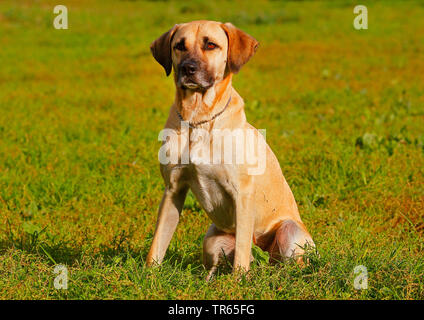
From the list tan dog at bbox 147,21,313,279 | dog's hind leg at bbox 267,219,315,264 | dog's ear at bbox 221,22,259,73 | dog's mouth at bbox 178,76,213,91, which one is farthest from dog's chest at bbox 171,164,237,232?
dog's ear at bbox 221,22,259,73

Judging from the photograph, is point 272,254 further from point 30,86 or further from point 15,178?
point 30,86

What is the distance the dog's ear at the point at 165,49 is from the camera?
12.5ft

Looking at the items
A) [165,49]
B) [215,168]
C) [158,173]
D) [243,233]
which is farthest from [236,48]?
[158,173]

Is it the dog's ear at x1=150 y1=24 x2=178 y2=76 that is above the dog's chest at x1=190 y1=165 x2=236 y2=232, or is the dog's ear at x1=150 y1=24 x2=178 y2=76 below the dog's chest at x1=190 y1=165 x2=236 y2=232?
above

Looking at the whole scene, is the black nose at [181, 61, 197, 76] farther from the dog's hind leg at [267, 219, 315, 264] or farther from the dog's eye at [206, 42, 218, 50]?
the dog's hind leg at [267, 219, 315, 264]

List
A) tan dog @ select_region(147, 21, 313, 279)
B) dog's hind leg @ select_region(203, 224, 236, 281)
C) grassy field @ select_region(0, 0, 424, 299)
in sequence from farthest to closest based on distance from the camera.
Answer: dog's hind leg @ select_region(203, 224, 236, 281) → tan dog @ select_region(147, 21, 313, 279) → grassy field @ select_region(0, 0, 424, 299)

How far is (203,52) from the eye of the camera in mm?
3670

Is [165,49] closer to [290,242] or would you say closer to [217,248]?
[217,248]

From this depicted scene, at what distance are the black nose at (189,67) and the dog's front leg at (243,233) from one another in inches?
32.9

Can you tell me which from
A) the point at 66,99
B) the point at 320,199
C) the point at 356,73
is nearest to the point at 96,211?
the point at 320,199

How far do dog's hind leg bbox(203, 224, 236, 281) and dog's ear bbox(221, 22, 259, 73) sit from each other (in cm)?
112

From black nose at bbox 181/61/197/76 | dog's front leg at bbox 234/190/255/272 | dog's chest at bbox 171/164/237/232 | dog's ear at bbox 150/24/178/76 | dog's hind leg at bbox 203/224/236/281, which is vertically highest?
dog's ear at bbox 150/24/178/76

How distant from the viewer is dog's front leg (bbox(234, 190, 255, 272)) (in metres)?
3.64

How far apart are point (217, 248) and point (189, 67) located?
1.23m
